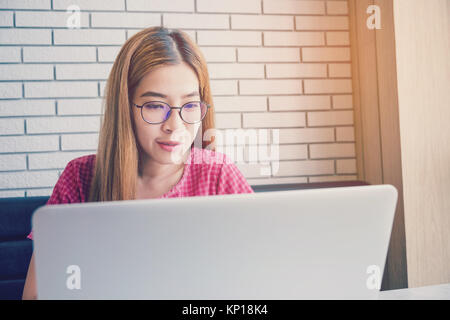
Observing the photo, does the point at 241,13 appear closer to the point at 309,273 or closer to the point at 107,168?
the point at 107,168

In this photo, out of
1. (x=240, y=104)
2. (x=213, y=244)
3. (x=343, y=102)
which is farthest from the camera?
(x=343, y=102)

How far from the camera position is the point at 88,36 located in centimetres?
182

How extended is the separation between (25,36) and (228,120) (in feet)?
3.75

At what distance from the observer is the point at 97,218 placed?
430 mm

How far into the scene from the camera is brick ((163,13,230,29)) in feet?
6.16

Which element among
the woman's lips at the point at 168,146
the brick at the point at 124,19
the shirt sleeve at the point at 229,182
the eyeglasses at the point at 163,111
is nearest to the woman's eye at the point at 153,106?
the eyeglasses at the point at 163,111

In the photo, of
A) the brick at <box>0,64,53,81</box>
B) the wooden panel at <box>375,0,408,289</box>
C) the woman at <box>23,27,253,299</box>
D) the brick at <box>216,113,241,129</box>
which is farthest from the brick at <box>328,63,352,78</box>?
the brick at <box>0,64,53,81</box>

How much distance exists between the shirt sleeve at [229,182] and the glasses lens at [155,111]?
13.3 inches

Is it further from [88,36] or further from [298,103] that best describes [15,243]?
[298,103]

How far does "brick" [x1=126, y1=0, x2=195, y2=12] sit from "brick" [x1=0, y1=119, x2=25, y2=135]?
0.83m

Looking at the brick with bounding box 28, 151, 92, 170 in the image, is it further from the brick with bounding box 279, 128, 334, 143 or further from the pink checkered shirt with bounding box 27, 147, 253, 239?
the brick with bounding box 279, 128, 334, 143

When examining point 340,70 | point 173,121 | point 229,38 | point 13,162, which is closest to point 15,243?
point 13,162

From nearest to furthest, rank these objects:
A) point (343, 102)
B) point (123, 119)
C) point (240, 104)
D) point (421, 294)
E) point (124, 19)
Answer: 1. point (421, 294)
2. point (123, 119)
3. point (124, 19)
4. point (240, 104)
5. point (343, 102)

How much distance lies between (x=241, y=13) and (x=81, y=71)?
0.94 m
